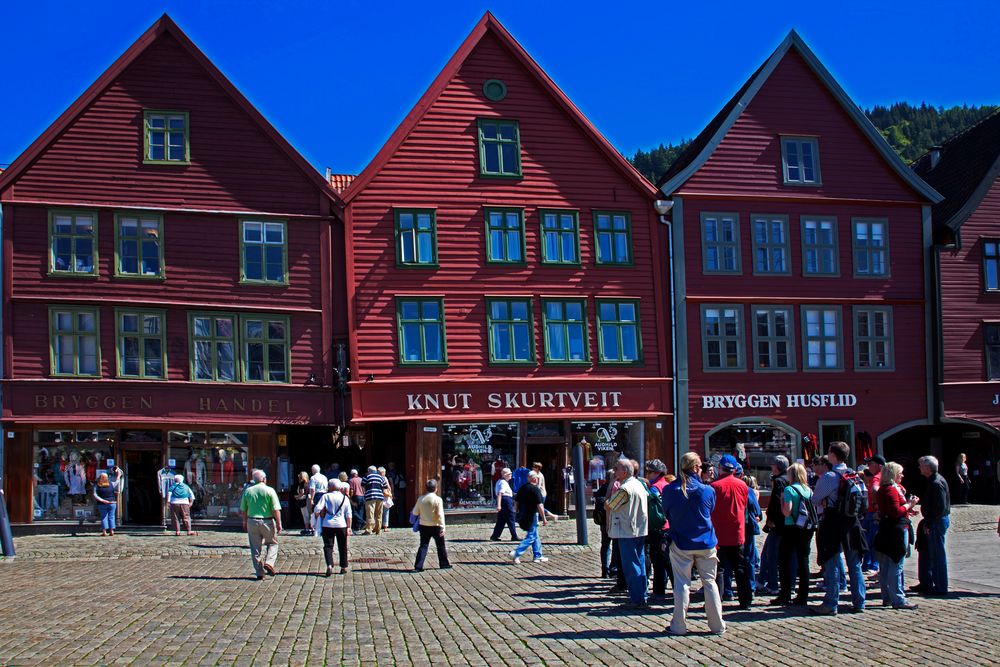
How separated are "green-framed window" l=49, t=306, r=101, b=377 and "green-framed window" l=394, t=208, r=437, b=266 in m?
7.69

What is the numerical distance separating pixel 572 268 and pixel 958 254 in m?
11.6

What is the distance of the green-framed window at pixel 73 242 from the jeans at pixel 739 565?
1984 centimetres

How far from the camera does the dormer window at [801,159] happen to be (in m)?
33.6

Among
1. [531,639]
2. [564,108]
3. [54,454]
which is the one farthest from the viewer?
[564,108]

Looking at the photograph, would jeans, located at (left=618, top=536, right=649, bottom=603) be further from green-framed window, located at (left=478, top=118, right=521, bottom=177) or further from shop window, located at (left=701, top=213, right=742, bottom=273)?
shop window, located at (left=701, top=213, right=742, bottom=273)

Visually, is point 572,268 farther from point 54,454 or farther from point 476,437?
point 54,454

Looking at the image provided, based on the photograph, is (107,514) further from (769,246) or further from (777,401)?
(769,246)

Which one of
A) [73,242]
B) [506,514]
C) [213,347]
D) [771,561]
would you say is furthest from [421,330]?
[771,561]

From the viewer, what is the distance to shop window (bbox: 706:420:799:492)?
32.7m

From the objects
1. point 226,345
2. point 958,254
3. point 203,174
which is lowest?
point 226,345

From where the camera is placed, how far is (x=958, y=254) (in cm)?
3450

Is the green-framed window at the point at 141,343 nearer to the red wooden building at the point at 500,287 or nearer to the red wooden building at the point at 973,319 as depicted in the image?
the red wooden building at the point at 500,287

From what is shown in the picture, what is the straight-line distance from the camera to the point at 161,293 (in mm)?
29094

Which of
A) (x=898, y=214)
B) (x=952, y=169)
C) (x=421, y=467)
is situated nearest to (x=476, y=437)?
Answer: (x=421, y=467)
